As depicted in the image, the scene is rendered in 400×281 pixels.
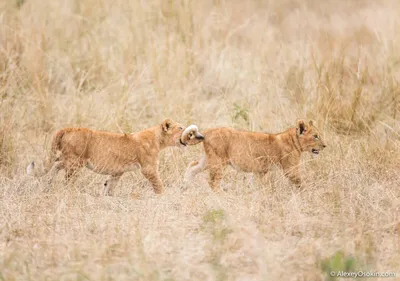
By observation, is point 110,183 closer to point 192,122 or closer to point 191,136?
point 191,136

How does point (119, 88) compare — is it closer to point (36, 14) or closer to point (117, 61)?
point (117, 61)

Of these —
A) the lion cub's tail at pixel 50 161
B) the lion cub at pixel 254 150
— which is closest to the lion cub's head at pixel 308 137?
the lion cub at pixel 254 150

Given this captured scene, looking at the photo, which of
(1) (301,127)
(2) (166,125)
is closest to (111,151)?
(2) (166,125)

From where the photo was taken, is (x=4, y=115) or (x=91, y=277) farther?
(x=4, y=115)

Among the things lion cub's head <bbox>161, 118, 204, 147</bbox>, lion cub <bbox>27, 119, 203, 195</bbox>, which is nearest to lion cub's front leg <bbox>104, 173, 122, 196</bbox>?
lion cub <bbox>27, 119, 203, 195</bbox>

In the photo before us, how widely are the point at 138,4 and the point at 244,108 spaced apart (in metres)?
2.57

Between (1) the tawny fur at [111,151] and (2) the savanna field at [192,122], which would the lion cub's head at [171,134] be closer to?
(1) the tawny fur at [111,151]

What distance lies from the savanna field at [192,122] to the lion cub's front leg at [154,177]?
0.39ft

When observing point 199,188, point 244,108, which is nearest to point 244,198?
point 199,188

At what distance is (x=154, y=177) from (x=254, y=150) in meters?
0.96

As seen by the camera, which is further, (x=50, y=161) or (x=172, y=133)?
(x=172, y=133)

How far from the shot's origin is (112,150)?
Result: 291 inches

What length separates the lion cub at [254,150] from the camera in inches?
294

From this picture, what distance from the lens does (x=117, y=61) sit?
10.6m
